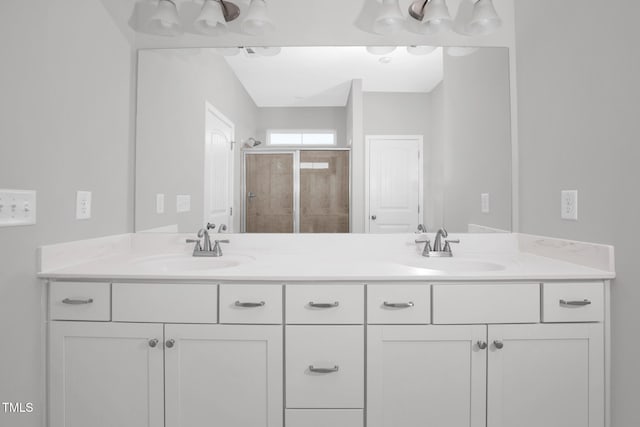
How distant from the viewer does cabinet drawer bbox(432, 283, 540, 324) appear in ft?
3.83

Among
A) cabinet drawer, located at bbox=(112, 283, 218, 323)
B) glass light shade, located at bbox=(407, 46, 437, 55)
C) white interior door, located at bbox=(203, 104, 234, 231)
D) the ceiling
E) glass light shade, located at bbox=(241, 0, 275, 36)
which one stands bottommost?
cabinet drawer, located at bbox=(112, 283, 218, 323)

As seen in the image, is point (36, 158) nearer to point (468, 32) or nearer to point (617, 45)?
point (468, 32)

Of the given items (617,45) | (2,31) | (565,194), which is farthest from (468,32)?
(2,31)

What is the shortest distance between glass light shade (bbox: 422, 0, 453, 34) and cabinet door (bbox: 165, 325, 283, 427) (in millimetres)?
1609

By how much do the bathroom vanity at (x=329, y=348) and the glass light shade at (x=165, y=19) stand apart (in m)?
1.19

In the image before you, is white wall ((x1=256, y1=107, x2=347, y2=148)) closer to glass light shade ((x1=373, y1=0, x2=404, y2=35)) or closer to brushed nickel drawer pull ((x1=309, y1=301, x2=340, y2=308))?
glass light shade ((x1=373, y1=0, x2=404, y2=35))

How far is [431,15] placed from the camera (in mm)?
1570

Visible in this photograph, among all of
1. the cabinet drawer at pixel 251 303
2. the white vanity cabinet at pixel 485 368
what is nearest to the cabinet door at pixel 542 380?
the white vanity cabinet at pixel 485 368

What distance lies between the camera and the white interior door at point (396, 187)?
1708mm

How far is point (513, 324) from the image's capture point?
1.17m

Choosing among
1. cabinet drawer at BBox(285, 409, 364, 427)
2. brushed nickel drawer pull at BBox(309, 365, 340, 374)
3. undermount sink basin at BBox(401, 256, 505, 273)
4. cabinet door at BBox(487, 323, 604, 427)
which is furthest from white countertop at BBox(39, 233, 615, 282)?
cabinet drawer at BBox(285, 409, 364, 427)

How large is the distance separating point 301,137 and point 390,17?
73 centimetres

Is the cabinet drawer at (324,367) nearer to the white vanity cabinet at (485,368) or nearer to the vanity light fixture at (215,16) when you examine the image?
the white vanity cabinet at (485,368)

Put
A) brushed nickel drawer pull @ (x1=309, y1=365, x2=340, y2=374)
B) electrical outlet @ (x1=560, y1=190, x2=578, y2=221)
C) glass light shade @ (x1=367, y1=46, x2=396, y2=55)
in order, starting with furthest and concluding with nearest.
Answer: glass light shade @ (x1=367, y1=46, x2=396, y2=55), electrical outlet @ (x1=560, y1=190, x2=578, y2=221), brushed nickel drawer pull @ (x1=309, y1=365, x2=340, y2=374)
